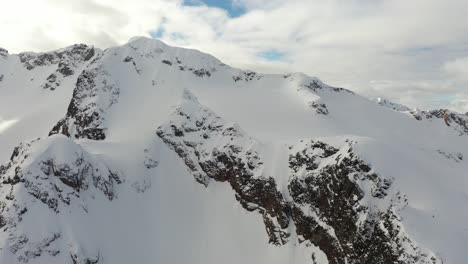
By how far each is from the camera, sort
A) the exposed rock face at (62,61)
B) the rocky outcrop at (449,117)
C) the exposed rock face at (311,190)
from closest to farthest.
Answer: the exposed rock face at (311,190) < the rocky outcrop at (449,117) < the exposed rock face at (62,61)

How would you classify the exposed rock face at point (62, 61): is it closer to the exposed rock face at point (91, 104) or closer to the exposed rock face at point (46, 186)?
the exposed rock face at point (91, 104)

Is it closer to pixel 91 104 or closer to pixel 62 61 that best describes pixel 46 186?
pixel 91 104

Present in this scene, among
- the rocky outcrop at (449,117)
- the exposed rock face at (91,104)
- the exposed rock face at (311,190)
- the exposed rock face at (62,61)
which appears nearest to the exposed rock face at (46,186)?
the exposed rock face at (311,190)

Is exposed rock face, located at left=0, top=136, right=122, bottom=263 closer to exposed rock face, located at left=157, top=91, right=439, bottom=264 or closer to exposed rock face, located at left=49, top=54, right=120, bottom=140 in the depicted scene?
exposed rock face, located at left=157, top=91, right=439, bottom=264

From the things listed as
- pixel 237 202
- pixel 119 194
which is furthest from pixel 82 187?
pixel 237 202


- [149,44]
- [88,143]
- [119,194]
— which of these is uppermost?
[149,44]

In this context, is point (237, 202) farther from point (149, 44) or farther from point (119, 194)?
point (149, 44)

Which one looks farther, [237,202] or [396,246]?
[237,202]

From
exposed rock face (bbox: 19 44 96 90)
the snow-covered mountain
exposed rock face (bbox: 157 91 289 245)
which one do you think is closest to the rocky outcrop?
the snow-covered mountain
